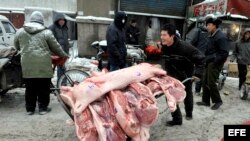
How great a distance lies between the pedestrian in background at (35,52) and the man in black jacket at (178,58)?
2.02m

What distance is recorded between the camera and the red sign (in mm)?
11133

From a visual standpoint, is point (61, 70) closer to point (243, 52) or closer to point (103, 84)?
point (103, 84)

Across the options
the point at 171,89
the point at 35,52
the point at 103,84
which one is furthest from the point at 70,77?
the point at 103,84

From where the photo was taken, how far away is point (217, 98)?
735 cm

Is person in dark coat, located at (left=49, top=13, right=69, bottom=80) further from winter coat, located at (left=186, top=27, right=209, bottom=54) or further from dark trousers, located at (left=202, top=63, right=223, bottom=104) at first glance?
winter coat, located at (left=186, top=27, right=209, bottom=54)

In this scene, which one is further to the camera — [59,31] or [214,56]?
[59,31]

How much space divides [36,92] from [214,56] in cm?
366

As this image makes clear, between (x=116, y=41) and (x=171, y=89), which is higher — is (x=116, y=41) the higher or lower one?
the higher one

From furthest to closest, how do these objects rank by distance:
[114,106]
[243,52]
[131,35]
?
[131,35] < [243,52] < [114,106]

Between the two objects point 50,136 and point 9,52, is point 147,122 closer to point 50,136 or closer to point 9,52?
point 50,136

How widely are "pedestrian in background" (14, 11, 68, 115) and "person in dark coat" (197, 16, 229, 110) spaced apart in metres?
3.07

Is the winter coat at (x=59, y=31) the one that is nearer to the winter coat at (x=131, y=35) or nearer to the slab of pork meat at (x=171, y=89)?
the slab of pork meat at (x=171, y=89)

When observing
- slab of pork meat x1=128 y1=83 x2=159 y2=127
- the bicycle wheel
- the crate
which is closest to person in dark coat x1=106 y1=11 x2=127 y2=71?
the bicycle wheel

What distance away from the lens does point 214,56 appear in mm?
7273
